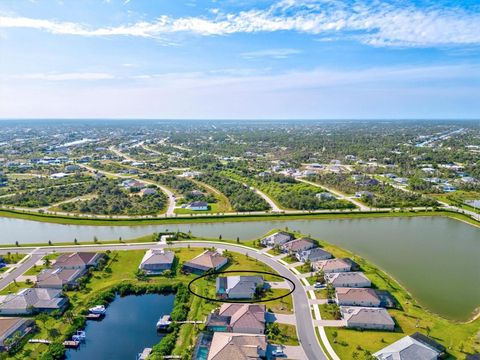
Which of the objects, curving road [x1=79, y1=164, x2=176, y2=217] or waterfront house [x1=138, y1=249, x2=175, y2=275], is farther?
curving road [x1=79, y1=164, x2=176, y2=217]

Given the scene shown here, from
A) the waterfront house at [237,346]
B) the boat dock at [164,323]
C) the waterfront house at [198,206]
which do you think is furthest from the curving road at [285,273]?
the waterfront house at [198,206]

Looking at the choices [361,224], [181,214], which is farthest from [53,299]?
[361,224]

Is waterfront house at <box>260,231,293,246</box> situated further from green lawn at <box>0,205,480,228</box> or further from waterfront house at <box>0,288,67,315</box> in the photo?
waterfront house at <box>0,288,67,315</box>

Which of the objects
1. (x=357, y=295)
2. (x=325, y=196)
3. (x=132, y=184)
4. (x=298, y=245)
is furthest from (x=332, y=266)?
(x=132, y=184)

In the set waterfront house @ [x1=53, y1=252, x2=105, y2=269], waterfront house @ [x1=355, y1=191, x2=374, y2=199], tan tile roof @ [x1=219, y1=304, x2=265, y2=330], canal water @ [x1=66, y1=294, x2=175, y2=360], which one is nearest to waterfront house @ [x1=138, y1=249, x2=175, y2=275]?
canal water @ [x1=66, y1=294, x2=175, y2=360]

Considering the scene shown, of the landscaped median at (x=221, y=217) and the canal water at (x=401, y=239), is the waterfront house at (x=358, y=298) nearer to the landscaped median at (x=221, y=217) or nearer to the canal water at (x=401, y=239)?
the canal water at (x=401, y=239)

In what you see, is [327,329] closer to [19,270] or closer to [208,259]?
[208,259]

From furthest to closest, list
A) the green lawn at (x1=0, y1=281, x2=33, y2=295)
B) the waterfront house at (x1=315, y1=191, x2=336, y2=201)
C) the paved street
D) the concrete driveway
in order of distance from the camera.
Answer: the waterfront house at (x1=315, y1=191, x2=336, y2=201)
the paved street
the green lawn at (x1=0, y1=281, x2=33, y2=295)
the concrete driveway
